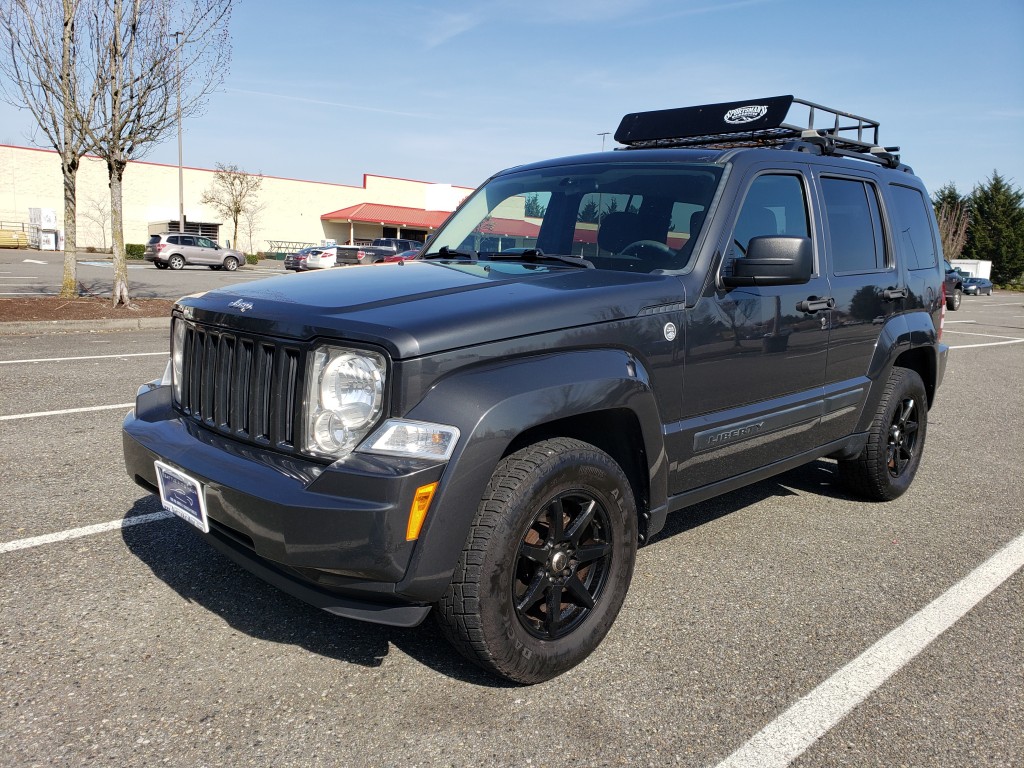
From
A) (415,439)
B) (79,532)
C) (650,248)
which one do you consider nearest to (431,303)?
(415,439)

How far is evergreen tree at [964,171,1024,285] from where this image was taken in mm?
64750

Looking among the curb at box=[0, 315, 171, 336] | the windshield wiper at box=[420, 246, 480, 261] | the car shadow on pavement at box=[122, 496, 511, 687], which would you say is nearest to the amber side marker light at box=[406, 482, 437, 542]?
the car shadow on pavement at box=[122, 496, 511, 687]

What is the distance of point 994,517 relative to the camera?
4820 millimetres

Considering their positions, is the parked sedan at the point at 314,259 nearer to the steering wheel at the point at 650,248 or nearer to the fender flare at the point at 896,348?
the fender flare at the point at 896,348

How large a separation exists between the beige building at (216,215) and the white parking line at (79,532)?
38439 mm

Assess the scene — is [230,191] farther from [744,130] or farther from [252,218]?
[744,130]

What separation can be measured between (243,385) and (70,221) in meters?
14.4

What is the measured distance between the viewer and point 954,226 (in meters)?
68.6

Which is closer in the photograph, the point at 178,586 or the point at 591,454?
the point at 591,454

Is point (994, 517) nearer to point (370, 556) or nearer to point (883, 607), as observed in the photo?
point (883, 607)

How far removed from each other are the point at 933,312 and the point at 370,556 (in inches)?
168

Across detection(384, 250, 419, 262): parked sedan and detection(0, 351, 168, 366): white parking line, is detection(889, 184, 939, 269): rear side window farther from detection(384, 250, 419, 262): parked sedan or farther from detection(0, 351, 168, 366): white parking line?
detection(0, 351, 168, 366): white parking line

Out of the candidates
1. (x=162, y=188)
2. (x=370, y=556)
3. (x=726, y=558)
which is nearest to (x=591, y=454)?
(x=370, y=556)

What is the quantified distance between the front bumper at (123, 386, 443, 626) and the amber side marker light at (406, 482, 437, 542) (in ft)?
0.05
